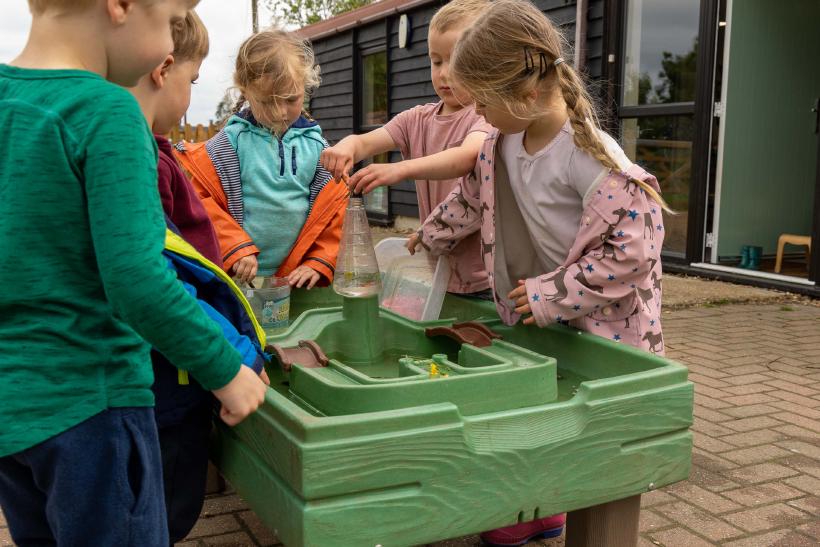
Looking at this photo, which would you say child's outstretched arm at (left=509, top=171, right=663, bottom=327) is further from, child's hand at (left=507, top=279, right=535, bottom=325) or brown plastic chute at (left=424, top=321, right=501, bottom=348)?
brown plastic chute at (left=424, top=321, right=501, bottom=348)

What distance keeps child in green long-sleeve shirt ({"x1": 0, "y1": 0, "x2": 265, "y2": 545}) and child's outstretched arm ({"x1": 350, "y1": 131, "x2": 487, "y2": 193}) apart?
3.16ft

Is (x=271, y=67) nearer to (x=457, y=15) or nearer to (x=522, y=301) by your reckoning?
(x=457, y=15)

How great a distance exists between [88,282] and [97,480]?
30 cm

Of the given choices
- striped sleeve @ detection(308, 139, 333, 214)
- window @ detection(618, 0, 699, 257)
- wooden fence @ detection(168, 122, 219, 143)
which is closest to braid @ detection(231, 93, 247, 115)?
striped sleeve @ detection(308, 139, 333, 214)

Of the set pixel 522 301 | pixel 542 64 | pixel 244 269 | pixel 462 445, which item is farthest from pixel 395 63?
pixel 462 445

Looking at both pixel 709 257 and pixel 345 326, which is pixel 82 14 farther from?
pixel 709 257

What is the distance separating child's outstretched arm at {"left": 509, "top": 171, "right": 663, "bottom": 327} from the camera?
6.48 ft

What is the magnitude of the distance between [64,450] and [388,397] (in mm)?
564

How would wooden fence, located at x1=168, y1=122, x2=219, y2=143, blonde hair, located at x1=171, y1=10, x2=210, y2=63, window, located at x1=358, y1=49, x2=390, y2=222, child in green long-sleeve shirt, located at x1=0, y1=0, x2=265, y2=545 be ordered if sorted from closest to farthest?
child in green long-sleeve shirt, located at x1=0, y1=0, x2=265, y2=545, blonde hair, located at x1=171, y1=10, x2=210, y2=63, window, located at x1=358, y1=49, x2=390, y2=222, wooden fence, located at x1=168, y1=122, x2=219, y2=143

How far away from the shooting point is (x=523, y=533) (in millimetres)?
2264

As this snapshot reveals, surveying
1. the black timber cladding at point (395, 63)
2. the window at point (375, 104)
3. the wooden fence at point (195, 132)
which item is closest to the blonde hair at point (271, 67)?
the black timber cladding at point (395, 63)

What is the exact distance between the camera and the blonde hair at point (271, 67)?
258cm

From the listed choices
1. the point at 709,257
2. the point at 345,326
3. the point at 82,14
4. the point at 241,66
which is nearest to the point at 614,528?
the point at 345,326

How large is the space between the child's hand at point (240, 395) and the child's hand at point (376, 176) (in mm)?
953
